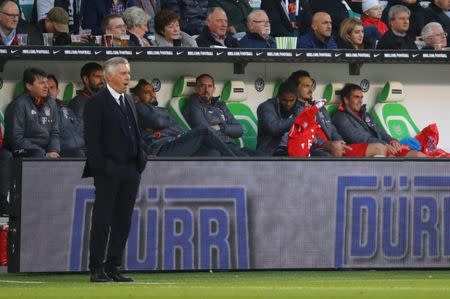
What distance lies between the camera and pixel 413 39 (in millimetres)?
17797

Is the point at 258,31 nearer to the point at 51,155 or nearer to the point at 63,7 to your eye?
the point at 63,7

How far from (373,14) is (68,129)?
4.94 m

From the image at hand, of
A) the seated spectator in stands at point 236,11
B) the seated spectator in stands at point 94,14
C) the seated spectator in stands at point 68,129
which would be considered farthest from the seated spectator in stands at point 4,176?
the seated spectator in stands at point 236,11

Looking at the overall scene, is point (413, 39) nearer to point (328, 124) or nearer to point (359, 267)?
point (328, 124)

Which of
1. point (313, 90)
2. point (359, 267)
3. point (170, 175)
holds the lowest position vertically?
point (359, 267)

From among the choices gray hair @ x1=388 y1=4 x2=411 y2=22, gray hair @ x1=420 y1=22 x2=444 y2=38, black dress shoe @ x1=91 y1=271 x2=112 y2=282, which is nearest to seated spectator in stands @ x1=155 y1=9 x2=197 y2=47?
gray hair @ x1=388 y1=4 x2=411 y2=22

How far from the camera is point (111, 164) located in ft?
37.7

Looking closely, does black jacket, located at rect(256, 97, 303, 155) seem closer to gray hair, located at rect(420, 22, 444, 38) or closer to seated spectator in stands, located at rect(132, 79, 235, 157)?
seated spectator in stands, located at rect(132, 79, 235, 157)

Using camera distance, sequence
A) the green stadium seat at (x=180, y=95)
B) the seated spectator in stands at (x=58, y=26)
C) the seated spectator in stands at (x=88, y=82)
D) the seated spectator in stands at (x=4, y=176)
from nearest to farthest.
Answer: the seated spectator in stands at (x=4, y=176) → the seated spectator in stands at (x=58, y=26) → the seated spectator in stands at (x=88, y=82) → the green stadium seat at (x=180, y=95)

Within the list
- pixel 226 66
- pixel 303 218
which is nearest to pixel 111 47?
pixel 226 66

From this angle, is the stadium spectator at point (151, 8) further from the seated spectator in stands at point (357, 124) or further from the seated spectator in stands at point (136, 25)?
the seated spectator in stands at point (357, 124)

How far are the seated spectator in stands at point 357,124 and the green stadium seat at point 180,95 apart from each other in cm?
188

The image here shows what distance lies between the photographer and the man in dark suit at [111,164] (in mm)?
11500

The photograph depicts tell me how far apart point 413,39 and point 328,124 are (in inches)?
73.2
